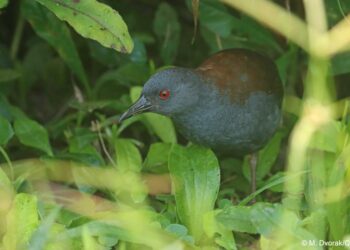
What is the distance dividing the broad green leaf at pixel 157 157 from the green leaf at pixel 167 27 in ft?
3.45

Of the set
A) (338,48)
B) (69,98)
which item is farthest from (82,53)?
(338,48)

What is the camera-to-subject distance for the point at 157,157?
14.6 ft

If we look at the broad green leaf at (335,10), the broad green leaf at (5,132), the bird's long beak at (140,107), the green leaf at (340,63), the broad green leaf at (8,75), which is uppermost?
the broad green leaf at (335,10)

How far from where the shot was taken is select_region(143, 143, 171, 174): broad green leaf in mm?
4430

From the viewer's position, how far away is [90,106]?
4.91 m

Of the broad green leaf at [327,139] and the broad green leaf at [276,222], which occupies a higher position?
the broad green leaf at [327,139]

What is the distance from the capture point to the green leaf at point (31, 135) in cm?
446

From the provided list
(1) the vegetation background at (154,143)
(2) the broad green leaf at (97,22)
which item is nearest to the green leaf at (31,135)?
(1) the vegetation background at (154,143)

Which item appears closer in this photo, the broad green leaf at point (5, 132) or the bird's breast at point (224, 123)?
the broad green leaf at point (5, 132)

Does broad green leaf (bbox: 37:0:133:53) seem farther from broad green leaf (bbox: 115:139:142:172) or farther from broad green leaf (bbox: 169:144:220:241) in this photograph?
broad green leaf (bbox: 115:139:142:172)

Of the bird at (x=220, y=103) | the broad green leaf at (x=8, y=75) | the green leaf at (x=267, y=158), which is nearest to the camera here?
the bird at (x=220, y=103)

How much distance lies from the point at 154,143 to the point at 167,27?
3.69ft

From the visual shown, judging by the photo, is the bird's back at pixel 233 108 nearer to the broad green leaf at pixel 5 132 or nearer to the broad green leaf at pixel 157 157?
the broad green leaf at pixel 157 157

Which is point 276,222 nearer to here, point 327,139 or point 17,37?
point 327,139
